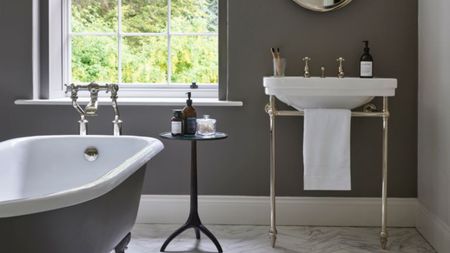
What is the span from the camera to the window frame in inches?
149

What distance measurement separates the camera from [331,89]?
10.3 feet

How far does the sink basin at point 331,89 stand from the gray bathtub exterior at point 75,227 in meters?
0.95

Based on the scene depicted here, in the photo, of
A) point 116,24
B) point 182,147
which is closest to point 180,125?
point 182,147

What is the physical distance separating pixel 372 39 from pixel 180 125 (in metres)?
1.27

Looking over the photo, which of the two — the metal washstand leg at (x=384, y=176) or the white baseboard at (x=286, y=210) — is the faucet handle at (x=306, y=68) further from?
the white baseboard at (x=286, y=210)

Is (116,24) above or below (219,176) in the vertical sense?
above

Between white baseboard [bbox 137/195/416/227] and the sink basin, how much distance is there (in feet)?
2.48

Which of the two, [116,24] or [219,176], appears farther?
[116,24]

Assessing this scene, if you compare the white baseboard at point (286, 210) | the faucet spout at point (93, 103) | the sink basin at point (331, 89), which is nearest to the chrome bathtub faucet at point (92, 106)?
the faucet spout at point (93, 103)

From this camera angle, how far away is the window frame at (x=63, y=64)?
3.79m

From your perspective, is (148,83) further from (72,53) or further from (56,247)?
(56,247)

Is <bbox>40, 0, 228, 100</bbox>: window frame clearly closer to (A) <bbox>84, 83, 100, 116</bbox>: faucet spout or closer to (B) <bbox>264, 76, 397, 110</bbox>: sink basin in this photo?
(A) <bbox>84, 83, 100, 116</bbox>: faucet spout

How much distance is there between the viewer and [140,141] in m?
3.21

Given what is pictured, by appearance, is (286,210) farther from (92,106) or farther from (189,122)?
(92,106)
